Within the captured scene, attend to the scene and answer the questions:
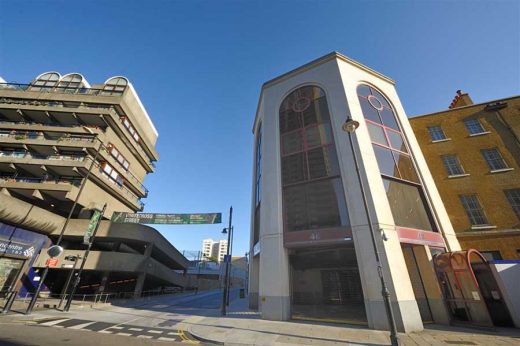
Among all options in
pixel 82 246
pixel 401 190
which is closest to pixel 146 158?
pixel 82 246

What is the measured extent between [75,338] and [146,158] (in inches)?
1331

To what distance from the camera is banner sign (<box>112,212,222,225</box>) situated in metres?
24.3

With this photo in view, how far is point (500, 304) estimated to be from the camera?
36.9 ft

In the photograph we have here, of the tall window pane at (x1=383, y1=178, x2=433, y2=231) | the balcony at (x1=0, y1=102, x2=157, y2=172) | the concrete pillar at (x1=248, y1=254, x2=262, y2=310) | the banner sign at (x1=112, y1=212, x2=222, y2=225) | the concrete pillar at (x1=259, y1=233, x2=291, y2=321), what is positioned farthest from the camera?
the balcony at (x1=0, y1=102, x2=157, y2=172)

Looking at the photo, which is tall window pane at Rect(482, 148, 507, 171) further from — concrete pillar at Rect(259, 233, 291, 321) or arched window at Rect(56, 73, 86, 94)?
arched window at Rect(56, 73, 86, 94)

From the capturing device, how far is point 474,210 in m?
16.4

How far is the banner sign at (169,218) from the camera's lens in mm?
24328

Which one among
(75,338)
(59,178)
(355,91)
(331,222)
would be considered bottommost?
(75,338)

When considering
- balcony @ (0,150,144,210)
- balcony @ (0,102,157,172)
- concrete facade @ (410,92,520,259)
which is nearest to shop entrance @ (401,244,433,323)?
concrete facade @ (410,92,520,259)

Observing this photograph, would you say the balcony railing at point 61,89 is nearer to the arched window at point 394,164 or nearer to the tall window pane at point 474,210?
the arched window at point 394,164

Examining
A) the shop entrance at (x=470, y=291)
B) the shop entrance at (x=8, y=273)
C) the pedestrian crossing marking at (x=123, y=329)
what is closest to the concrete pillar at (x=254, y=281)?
the pedestrian crossing marking at (x=123, y=329)

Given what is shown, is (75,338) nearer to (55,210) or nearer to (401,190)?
(401,190)

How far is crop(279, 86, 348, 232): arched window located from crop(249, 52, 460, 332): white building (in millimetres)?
70

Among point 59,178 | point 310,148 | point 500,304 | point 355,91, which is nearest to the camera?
point 500,304
